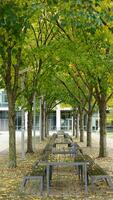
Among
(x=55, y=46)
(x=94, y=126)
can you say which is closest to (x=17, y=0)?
(x=55, y=46)

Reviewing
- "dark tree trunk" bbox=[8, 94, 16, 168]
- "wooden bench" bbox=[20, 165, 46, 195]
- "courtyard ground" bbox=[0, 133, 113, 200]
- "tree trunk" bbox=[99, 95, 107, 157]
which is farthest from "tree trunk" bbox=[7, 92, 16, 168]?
"tree trunk" bbox=[99, 95, 107, 157]

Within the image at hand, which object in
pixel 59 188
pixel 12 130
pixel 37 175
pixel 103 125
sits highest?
pixel 103 125

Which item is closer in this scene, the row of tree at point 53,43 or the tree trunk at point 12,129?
the row of tree at point 53,43

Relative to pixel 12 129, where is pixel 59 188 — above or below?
below

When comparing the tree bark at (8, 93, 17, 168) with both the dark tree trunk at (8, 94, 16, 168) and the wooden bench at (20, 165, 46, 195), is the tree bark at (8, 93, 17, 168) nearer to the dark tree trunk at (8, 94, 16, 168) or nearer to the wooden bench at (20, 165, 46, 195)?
the dark tree trunk at (8, 94, 16, 168)

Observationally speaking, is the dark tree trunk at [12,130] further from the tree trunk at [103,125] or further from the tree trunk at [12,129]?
the tree trunk at [103,125]

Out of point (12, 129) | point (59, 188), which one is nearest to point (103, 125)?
point (12, 129)

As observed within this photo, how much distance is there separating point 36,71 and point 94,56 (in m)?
7.84

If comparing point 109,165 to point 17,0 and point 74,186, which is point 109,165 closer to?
point 74,186

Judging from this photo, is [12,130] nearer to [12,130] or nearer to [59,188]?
[12,130]

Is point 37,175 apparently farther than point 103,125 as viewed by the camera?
No

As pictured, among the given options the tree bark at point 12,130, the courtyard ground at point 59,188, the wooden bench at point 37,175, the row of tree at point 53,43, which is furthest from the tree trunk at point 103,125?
the wooden bench at point 37,175

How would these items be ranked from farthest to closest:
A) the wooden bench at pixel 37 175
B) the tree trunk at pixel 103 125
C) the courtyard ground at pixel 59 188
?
the tree trunk at pixel 103 125, the wooden bench at pixel 37 175, the courtyard ground at pixel 59 188

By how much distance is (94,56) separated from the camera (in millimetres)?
17312
